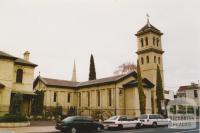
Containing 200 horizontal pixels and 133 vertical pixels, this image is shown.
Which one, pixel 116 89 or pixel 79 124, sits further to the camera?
pixel 116 89

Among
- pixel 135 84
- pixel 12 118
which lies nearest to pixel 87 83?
pixel 135 84

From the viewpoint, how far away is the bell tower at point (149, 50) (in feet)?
146

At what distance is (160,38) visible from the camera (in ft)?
157

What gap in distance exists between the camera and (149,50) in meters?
44.8

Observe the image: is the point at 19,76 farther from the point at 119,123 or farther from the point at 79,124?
the point at 119,123

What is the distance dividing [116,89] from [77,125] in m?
18.0

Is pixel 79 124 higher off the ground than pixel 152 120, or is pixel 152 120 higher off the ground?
pixel 79 124

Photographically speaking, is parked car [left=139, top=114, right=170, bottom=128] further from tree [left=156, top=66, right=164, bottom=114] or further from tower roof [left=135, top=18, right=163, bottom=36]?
tower roof [left=135, top=18, right=163, bottom=36]

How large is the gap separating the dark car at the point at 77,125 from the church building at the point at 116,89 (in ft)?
51.8

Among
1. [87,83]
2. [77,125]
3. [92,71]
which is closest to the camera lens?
[77,125]

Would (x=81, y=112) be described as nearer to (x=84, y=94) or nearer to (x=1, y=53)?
(x=84, y=94)

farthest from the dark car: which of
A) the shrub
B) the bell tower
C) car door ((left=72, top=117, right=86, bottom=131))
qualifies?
the bell tower

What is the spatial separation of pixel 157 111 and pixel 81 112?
14.5 meters

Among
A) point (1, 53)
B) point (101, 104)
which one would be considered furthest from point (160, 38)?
point (1, 53)
